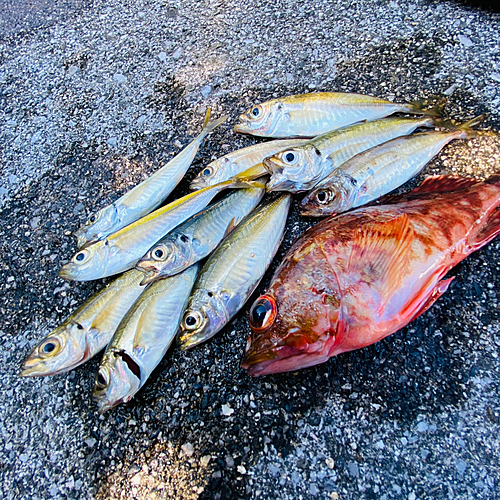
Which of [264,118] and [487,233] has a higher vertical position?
[264,118]

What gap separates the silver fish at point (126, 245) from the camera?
2.29 meters

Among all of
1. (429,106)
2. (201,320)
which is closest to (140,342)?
(201,320)

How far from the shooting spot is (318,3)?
12.1ft

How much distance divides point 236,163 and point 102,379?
151cm

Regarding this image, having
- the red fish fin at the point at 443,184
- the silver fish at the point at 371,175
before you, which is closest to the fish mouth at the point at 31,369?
the silver fish at the point at 371,175

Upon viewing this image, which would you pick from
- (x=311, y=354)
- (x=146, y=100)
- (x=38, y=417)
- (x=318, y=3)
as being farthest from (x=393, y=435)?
(x=318, y=3)

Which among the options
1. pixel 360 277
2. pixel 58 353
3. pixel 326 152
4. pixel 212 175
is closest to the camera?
pixel 360 277

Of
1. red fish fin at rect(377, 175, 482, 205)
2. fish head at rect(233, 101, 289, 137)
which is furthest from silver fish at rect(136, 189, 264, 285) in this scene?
red fish fin at rect(377, 175, 482, 205)

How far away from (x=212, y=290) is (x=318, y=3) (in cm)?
313

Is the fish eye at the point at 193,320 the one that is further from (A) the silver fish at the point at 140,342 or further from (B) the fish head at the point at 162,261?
(B) the fish head at the point at 162,261

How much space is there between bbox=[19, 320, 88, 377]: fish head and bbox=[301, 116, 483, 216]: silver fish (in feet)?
4.75

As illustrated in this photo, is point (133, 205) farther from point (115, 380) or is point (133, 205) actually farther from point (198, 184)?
point (115, 380)

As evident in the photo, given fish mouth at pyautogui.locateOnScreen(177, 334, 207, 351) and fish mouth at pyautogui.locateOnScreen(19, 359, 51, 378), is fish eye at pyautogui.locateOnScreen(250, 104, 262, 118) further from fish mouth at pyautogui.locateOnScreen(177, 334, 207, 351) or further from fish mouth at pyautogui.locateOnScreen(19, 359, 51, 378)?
A: fish mouth at pyautogui.locateOnScreen(19, 359, 51, 378)

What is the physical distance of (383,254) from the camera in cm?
187
